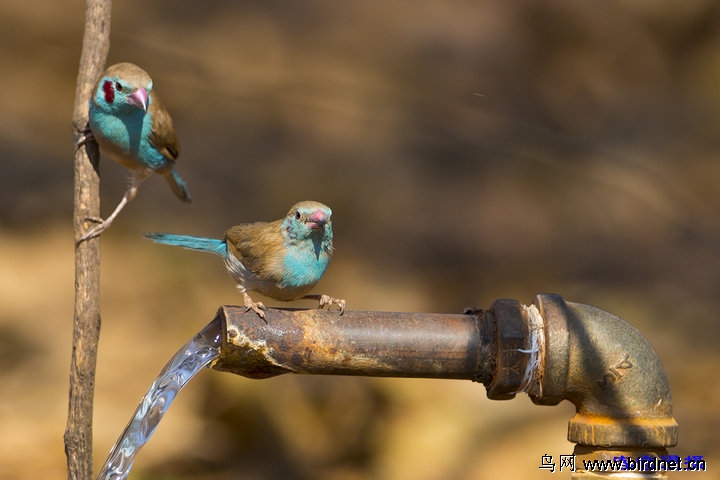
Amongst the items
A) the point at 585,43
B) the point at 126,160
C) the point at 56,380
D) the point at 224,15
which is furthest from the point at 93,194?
the point at 585,43

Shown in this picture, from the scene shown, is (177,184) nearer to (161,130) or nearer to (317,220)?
(161,130)

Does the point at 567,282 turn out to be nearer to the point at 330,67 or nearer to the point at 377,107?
the point at 377,107

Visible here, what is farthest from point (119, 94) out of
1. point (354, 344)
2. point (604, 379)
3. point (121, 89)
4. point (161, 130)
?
point (604, 379)

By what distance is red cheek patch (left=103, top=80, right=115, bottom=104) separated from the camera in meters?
3.27

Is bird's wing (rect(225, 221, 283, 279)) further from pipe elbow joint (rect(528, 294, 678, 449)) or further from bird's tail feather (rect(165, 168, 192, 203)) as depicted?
pipe elbow joint (rect(528, 294, 678, 449))

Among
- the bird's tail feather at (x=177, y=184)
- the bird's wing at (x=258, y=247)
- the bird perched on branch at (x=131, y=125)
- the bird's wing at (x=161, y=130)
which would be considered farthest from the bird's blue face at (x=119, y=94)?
the bird's tail feather at (x=177, y=184)

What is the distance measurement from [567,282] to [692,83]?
2.00m

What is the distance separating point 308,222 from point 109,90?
0.91 metres

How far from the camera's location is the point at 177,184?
13.8ft

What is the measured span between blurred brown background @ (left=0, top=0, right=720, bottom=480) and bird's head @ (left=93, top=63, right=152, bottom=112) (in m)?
2.50

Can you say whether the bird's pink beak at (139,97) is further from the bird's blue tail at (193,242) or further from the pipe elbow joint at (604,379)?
the pipe elbow joint at (604,379)

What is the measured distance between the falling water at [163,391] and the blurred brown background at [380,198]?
2.31 meters

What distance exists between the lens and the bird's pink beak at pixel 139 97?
131 inches

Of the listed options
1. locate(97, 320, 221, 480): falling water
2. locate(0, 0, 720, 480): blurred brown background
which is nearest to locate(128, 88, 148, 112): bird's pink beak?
locate(97, 320, 221, 480): falling water
